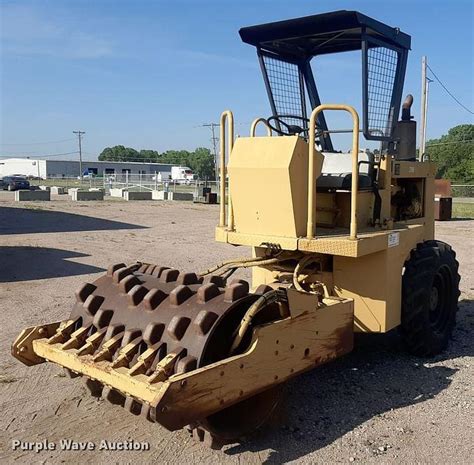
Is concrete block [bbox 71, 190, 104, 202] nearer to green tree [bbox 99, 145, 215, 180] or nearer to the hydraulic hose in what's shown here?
the hydraulic hose

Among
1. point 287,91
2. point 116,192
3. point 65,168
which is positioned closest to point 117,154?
point 65,168

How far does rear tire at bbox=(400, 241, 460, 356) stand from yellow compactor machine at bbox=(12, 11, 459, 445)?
0.01m

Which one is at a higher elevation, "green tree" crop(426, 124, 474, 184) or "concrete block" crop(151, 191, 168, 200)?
"green tree" crop(426, 124, 474, 184)

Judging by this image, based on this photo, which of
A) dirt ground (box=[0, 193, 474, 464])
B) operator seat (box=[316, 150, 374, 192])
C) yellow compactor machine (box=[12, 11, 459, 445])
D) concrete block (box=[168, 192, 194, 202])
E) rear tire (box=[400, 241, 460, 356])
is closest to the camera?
yellow compactor machine (box=[12, 11, 459, 445])

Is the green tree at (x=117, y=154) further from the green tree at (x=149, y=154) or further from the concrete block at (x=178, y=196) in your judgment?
the concrete block at (x=178, y=196)

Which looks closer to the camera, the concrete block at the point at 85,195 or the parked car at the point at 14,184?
the concrete block at the point at 85,195

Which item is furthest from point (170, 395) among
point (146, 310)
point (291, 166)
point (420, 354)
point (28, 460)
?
point (420, 354)

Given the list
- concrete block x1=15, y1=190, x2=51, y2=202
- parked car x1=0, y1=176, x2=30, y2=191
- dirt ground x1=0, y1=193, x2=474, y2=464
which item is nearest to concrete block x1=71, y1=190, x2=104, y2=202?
concrete block x1=15, y1=190, x2=51, y2=202

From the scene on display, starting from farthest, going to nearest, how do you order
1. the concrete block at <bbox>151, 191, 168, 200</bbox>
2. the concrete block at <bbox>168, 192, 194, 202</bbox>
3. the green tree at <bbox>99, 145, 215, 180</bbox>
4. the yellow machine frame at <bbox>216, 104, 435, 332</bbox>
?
the green tree at <bbox>99, 145, 215, 180</bbox> → the concrete block at <bbox>151, 191, 168, 200</bbox> → the concrete block at <bbox>168, 192, 194, 202</bbox> → the yellow machine frame at <bbox>216, 104, 435, 332</bbox>

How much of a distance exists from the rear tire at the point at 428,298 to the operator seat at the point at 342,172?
2.93ft

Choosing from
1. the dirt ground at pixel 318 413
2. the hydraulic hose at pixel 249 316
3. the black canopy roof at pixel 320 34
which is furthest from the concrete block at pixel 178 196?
the hydraulic hose at pixel 249 316

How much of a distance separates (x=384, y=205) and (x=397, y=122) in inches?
39.0

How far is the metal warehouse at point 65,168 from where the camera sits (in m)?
102

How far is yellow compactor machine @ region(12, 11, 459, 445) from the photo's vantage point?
349cm
